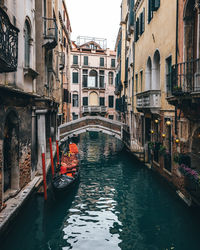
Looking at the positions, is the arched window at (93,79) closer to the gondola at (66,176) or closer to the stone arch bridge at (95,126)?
the stone arch bridge at (95,126)

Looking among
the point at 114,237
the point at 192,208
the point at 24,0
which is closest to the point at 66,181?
the point at 114,237

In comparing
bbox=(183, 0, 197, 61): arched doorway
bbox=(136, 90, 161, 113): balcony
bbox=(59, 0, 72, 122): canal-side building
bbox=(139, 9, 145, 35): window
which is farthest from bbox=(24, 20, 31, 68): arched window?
bbox=(59, 0, 72, 122): canal-side building

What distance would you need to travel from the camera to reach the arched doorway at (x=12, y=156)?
25.7 ft

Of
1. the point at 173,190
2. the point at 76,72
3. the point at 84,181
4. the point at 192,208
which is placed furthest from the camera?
the point at 76,72

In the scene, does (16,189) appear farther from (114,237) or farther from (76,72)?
(76,72)

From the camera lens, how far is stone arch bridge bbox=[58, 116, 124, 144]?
737 inches

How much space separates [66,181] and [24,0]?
6465 millimetres

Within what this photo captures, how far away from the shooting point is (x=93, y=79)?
33812 mm

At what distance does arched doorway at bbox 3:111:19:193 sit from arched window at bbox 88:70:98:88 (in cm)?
2614

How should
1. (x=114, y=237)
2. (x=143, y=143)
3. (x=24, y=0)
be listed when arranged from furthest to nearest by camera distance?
(x=143, y=143)
(x=24, y=0)
(x=114, y=237)

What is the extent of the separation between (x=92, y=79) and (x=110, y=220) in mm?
27616

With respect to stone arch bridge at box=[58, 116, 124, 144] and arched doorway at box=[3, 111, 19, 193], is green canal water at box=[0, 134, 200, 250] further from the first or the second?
stone arch bridge at box=[58, 116, 124, 144]

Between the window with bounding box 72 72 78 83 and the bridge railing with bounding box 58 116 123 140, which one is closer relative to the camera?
the bridge railing with bounding box 58 116 123 140

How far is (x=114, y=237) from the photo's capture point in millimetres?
6586
